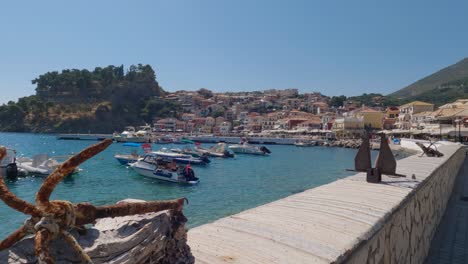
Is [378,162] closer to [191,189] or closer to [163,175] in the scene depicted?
[191,189]

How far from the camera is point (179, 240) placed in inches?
65.1

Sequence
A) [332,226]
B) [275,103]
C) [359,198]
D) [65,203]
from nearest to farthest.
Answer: [65,203] < [332,226] < [359,198] < [275,103]

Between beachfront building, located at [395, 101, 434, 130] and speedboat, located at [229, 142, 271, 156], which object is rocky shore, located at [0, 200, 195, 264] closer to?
speedboat, located at [229, 142, 271, 156]

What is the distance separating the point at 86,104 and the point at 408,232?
126387 millimetres

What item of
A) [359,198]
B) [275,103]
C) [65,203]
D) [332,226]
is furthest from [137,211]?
[275,103]

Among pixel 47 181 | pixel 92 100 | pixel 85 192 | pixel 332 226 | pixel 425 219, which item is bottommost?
pixel 85 192

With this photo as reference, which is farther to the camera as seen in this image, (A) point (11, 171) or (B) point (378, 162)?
(A) point (11, 171)

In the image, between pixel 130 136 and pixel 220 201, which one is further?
pixel 130 136

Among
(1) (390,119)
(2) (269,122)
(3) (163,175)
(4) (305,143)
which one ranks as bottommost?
(3) (163,175)

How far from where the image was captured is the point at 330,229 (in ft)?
9.64

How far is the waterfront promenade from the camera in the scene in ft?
7.62

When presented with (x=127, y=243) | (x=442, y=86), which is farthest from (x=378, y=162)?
(x=442, y=86)

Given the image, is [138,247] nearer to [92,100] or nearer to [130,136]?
[130,136]

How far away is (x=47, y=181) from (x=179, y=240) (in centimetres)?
57
